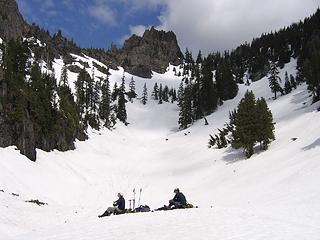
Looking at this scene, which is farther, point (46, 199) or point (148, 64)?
point (148, 64)

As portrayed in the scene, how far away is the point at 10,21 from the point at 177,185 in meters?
104

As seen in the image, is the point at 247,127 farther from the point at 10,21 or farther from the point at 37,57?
→ the point at 10,21

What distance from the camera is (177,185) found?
4300 centimetres

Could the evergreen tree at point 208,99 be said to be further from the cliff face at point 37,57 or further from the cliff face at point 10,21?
the cliff face at point 10,21

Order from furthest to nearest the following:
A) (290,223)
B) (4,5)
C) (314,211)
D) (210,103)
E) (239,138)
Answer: (4,5), (210,103), (239,138), (314,211), (290,223)

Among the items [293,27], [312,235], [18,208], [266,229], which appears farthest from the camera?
[293,27]

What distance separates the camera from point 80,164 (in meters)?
52.0

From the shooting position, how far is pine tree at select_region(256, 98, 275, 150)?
4675 cm

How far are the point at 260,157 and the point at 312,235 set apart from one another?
30.9 meters

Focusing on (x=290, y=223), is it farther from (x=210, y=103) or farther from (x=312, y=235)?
(x=210, y=103)

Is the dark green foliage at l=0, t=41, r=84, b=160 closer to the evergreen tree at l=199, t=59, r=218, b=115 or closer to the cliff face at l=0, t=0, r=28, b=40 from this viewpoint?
the evergreen tree at l=199, t=59, r=218, b=115

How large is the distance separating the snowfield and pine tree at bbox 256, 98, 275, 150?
3.70 feet

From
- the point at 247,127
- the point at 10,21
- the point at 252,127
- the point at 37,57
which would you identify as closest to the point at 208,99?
the point at 37,57

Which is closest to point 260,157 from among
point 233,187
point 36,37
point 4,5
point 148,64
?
point 233,187
